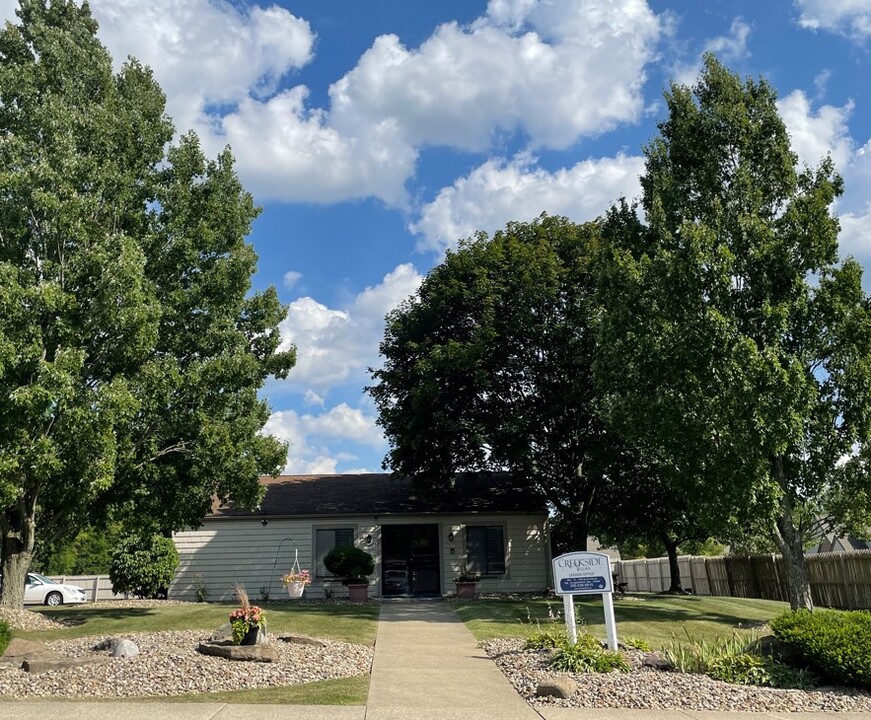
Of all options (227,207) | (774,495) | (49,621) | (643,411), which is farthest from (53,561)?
(774,495)

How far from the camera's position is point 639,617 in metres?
14.7

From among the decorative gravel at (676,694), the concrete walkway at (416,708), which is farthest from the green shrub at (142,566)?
the decorative gravel at (676,694)

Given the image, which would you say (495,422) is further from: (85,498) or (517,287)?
(85,498)

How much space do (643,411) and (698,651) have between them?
642 centimetres

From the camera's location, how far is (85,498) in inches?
500

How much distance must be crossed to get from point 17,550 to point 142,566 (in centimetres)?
603

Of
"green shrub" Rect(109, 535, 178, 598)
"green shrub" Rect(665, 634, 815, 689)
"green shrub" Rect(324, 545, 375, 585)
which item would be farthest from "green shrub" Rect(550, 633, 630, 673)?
"green shrub" Rect(109, 535, 178, 598)

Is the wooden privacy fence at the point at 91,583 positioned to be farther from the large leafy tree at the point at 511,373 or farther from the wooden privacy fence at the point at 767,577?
the wooden privacy fence at the point at 767,577

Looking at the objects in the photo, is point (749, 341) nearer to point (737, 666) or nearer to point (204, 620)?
point (737, 666)

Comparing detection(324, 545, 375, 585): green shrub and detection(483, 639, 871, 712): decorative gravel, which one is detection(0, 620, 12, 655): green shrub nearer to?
detection(483, 639, 871, 712): decorative gravel

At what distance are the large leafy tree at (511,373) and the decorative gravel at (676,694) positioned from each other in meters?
10.8

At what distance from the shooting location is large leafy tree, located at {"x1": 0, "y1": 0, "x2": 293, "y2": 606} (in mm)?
11586

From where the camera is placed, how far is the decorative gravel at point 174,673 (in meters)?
7.58

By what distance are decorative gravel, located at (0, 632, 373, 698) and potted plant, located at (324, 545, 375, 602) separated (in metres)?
9.89
